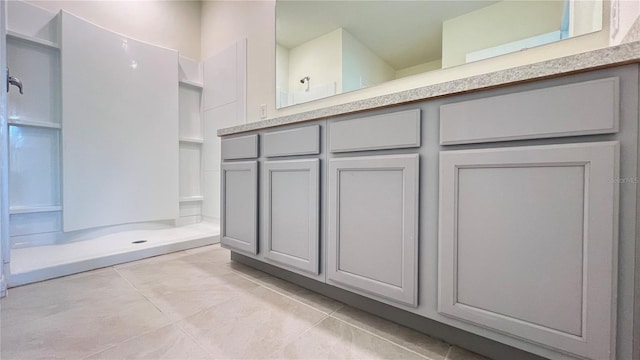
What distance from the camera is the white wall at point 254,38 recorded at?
223cm

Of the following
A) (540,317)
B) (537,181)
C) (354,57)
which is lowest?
(540,317)

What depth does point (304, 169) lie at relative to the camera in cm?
121

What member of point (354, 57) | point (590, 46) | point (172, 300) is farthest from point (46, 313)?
point (590, 46)

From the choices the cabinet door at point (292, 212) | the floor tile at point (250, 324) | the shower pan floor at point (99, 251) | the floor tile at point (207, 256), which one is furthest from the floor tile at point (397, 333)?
the shower pan floor at point (99, 251)

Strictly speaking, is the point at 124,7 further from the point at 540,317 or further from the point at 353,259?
the point at 540,317

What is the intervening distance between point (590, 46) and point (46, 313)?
246cm

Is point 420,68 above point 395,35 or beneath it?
beneath

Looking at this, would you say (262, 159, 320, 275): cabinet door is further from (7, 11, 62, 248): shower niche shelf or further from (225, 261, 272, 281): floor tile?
(7, 11, 62, 248): shower niche shelf

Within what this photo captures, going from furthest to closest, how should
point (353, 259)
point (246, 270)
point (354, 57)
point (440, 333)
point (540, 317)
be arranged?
point (354, 57), point (246, 270), point (353, 259), point (440, 333), point (540, 317)

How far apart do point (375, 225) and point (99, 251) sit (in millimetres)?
1885

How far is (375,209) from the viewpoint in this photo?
3.19ft

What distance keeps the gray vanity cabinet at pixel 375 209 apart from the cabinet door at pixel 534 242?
112 millimetres

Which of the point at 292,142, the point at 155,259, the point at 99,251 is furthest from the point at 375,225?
the point at 99,251

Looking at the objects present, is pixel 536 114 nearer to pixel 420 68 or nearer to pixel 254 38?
pixel 420 68
